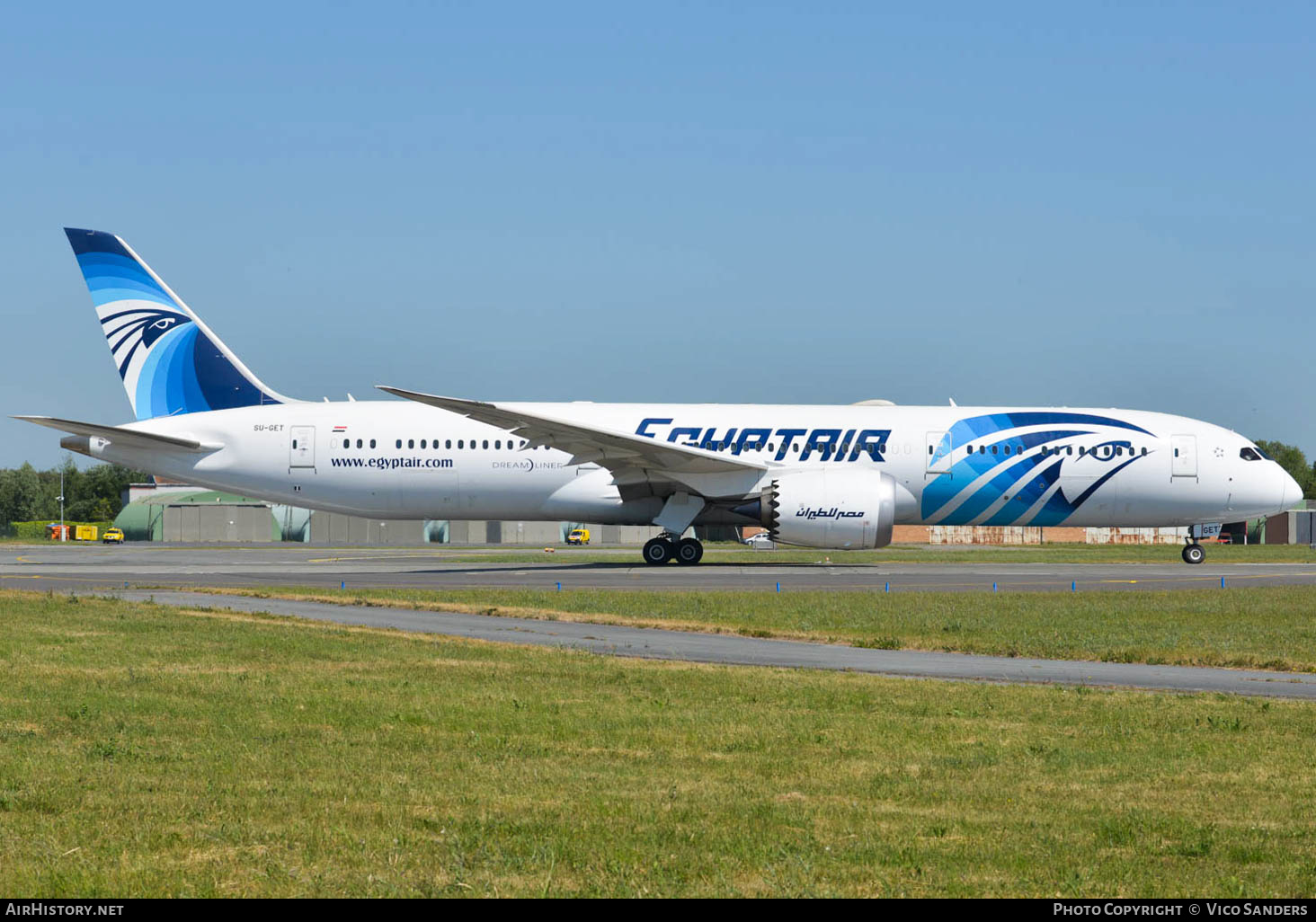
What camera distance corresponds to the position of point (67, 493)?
518 feet

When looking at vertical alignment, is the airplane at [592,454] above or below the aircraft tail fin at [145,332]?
below

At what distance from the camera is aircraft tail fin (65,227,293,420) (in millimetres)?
35125

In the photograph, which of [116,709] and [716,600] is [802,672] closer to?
[116,709]

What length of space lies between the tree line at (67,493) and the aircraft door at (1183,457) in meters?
117

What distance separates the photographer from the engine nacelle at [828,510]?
3191 centimetres

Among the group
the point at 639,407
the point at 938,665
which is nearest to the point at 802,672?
the point at 938,665

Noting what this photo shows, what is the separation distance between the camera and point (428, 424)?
115ft

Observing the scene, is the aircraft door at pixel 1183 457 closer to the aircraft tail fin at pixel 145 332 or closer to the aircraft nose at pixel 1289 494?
the aircraft nose at pixel 1289 494

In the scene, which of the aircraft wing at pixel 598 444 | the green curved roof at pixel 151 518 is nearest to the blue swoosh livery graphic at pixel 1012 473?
the aircraft wing at pixel 598 444

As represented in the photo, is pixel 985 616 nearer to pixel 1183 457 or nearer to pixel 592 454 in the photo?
pixel 592 454

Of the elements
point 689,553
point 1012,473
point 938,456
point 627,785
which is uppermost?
point 938,456

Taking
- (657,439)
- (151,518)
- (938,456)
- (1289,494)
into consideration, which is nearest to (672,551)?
(657,439)

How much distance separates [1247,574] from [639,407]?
16.5 m

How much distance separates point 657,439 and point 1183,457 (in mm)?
14749
